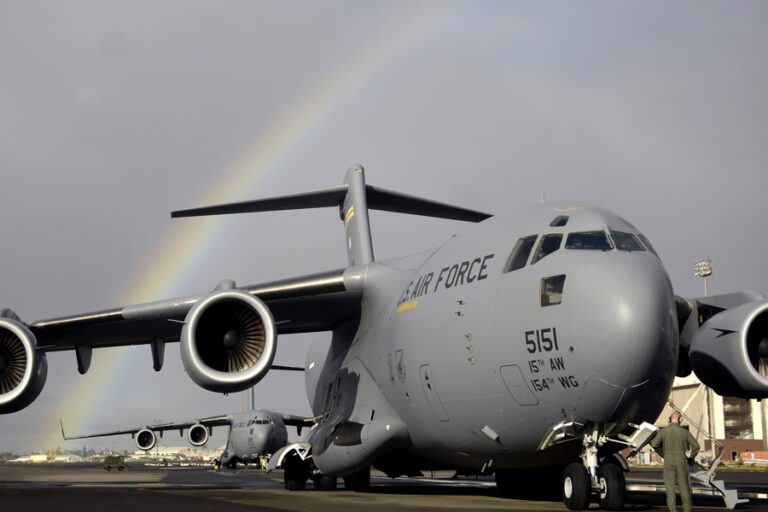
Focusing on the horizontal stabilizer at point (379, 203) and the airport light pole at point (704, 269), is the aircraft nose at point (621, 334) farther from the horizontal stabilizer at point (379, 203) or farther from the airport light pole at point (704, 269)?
the airport light pole at point (704, 269)

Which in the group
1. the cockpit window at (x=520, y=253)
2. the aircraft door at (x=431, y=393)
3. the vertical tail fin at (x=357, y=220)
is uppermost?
the vertical tail fin at (x=357, y=220)

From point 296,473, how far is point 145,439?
31412mm

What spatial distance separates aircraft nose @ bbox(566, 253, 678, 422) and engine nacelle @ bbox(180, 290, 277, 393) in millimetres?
5805

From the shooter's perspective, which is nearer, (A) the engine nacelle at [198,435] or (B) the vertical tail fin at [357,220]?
(B) the vertical tail fin at [357,220]

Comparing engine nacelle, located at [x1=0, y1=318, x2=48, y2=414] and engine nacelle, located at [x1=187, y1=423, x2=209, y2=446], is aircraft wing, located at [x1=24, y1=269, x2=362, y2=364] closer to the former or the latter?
engine nacelle, located at [x1=0, y1=318, x2=48, y2=414]

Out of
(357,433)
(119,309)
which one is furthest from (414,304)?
(119,309)

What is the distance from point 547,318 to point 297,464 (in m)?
9.42

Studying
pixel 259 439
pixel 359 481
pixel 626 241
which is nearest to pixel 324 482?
pixel 359 481

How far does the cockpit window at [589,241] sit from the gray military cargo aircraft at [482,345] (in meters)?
0.02

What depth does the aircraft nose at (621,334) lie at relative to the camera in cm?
970

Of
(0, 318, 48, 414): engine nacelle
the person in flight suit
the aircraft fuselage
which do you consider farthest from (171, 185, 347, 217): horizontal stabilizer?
the person in flight suit

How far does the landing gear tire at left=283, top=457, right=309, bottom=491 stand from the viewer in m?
18.1

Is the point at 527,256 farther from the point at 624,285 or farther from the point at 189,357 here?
the point at 189,357

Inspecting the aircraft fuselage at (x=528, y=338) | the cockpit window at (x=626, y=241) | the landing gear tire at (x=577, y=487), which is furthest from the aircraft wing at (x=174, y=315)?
the cockpit window at (x=626, y=241)
